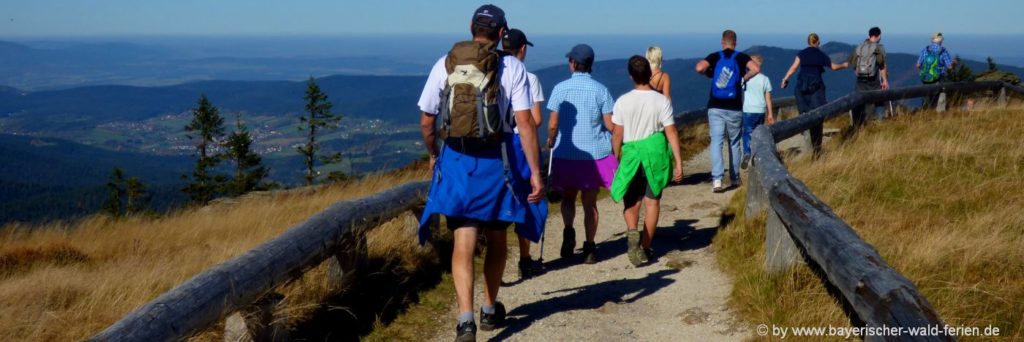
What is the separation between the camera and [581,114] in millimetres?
6648

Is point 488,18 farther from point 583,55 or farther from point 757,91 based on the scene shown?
point 757,91

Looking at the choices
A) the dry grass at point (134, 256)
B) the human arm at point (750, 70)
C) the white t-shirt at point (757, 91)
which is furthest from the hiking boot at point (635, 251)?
the white t-shirt at point (757, 91)

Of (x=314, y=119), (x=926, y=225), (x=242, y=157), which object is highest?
(x=926, y=225)

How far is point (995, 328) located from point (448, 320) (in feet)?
9.54

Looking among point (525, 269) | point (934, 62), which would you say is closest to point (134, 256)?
point (525, 269)

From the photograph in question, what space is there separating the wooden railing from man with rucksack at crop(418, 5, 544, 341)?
4.21 ft

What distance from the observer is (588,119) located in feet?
21.8

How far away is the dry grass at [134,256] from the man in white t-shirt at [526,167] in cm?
75

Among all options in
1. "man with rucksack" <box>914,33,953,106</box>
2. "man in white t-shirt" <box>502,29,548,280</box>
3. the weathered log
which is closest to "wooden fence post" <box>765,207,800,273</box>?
"man in white t-shirt" <box>502,29,548,280</box>

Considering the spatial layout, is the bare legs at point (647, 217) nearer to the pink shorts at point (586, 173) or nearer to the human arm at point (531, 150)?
the pink shorts at point (586, 173)

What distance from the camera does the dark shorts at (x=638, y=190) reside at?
6.64m

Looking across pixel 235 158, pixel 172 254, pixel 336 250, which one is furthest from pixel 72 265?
pixel 235 158

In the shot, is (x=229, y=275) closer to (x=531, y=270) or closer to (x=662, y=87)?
(x=531, y=270)

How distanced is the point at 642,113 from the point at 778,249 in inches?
76.4
